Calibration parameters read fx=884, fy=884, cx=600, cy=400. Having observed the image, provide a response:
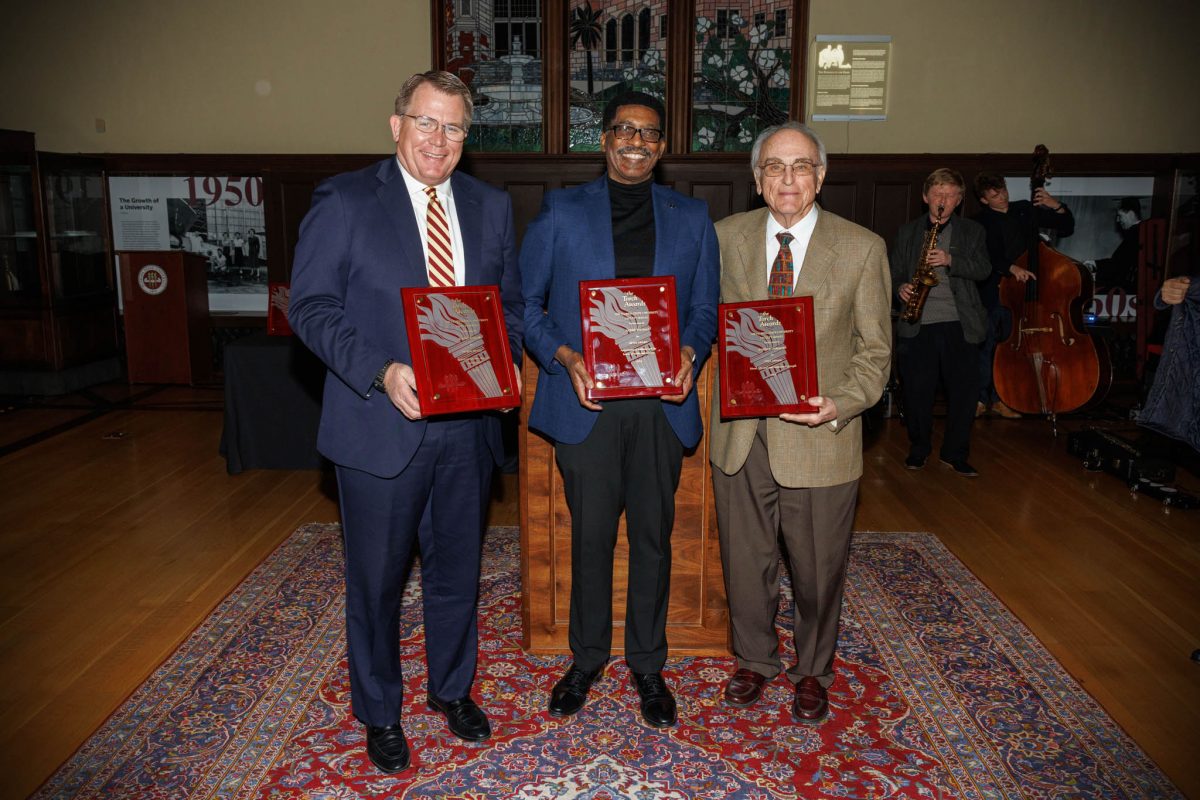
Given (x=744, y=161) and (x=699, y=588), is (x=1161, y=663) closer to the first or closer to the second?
(x=699, y=588)

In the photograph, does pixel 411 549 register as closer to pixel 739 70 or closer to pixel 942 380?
pixel 942 380

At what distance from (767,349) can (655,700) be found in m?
1.17

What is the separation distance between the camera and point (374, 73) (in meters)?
7.96

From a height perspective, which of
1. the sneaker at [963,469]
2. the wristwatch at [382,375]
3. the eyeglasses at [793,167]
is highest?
the eyeglasses at [793,167]

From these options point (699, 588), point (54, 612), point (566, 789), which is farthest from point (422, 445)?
point (54, 612)

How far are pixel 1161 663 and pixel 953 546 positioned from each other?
122cm

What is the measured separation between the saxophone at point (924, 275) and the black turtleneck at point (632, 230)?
3069 millimetres

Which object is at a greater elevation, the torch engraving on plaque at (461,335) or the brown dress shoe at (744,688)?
the torch engraving on plaque at (461,335)

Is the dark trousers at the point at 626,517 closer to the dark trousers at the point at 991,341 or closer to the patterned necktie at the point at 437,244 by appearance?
the patterned necktie at the point at 437,244

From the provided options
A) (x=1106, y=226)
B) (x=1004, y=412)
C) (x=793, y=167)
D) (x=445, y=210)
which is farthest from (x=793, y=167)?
(x=1106, y=226)

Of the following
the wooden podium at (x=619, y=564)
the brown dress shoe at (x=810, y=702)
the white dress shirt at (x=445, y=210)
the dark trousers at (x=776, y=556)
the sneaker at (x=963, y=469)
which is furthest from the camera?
the sneaker at (x=963, y=469)

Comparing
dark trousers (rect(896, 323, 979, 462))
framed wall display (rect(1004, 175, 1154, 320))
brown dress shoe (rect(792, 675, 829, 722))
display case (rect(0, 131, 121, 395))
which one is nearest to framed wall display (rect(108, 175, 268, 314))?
display case (rect(0, 131, 121, 395))

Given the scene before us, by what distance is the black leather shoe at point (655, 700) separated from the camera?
2.76 metres

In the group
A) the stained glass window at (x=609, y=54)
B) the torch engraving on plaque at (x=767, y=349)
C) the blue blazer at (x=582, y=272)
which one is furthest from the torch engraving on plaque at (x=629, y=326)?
the stained glass window at (x=609, y=54)
